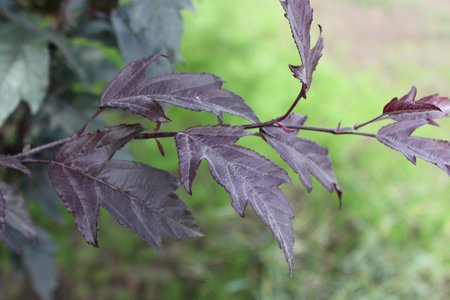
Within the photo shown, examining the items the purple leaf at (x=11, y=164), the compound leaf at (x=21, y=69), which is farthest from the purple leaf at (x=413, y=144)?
the compound leaf at (x=21, y=69)

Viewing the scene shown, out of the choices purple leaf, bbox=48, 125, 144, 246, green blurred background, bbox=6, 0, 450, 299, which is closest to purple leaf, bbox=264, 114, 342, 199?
purple leaf, bbox=48, 125, 144, 246

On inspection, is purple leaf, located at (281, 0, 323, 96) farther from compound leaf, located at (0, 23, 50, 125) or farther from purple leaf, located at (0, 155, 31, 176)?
compound leaf, located at (0, 23, 50, 125)

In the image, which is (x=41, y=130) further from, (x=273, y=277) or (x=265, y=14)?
(x=265, y=14)

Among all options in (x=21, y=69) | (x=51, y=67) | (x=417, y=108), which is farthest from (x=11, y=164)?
(x=51, y=67)

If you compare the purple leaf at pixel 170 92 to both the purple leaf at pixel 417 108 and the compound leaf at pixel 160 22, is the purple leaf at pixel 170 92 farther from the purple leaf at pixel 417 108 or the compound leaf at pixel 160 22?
the compound leaf at pixel 160 22

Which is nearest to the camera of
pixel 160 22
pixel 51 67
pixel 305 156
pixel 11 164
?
pixel 11 164

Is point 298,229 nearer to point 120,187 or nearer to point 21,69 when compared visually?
point 21,69
